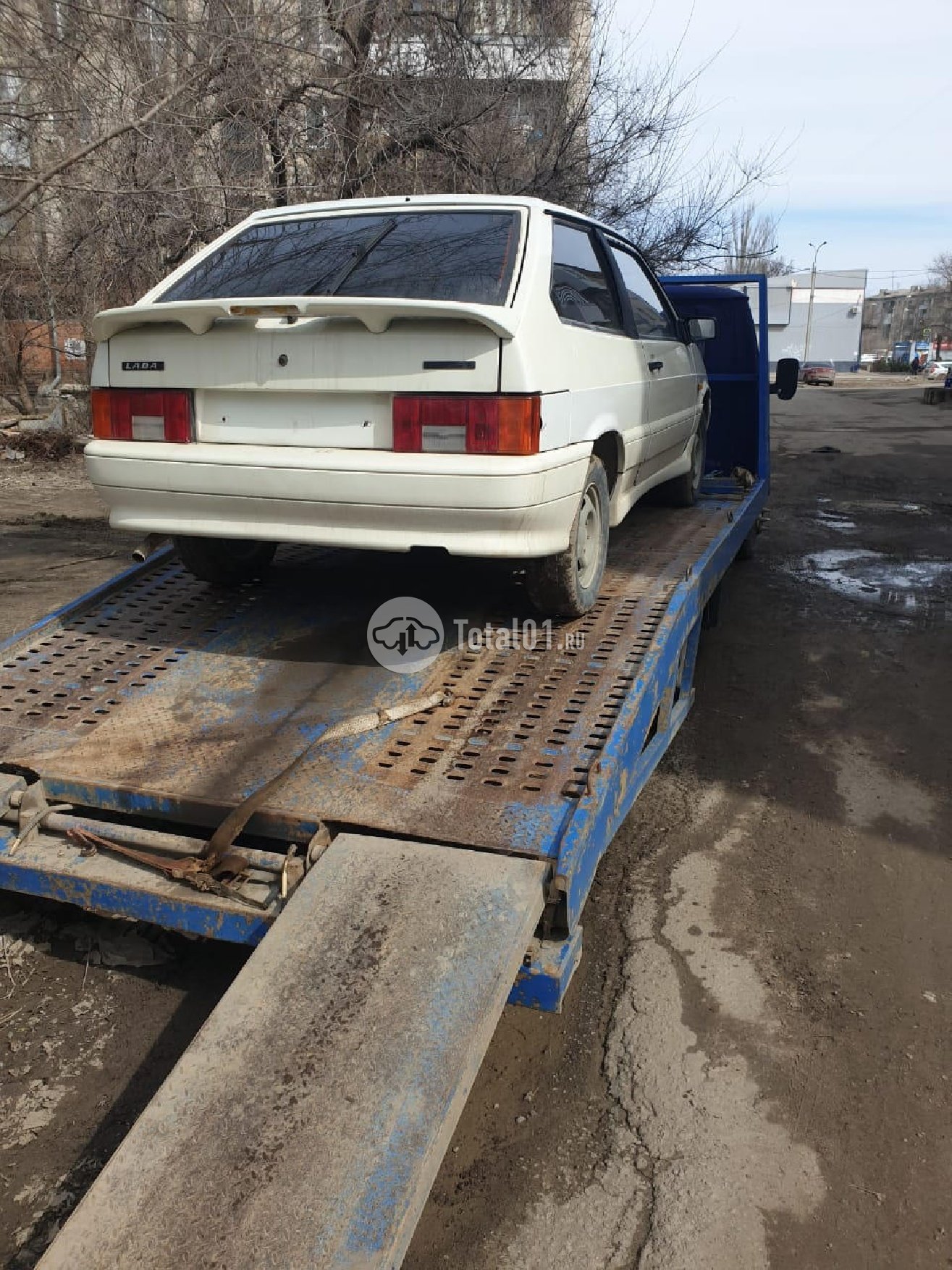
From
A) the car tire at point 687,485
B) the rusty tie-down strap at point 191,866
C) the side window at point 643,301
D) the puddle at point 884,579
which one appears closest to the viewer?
the rusty tie-down strap at point 191,866

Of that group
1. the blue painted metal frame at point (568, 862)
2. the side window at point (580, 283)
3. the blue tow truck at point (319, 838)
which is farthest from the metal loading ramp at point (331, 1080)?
the side window at point (580, 283)

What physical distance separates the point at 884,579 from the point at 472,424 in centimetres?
557

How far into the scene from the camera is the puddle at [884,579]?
6.87 m

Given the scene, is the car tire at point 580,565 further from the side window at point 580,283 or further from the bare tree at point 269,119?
the bare tree at point 269,119

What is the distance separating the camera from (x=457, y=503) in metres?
3.13

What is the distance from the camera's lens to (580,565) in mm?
3828

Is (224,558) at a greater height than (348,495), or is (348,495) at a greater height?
Answer: (348,495)

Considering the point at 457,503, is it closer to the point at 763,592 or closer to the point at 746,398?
the point at 763,592

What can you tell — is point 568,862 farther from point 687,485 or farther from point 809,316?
point 809,316

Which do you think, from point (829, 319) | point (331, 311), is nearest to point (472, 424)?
point (331, 311)

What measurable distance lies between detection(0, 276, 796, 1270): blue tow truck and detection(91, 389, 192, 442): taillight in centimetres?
85

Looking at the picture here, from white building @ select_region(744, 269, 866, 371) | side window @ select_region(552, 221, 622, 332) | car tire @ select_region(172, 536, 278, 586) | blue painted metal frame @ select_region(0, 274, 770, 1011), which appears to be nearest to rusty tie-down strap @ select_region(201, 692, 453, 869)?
blue painted metal frame @ select_region(0, 274, 770, 1011)

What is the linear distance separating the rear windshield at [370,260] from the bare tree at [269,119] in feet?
12.5

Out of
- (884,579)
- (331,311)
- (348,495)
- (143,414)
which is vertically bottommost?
(884,579)
